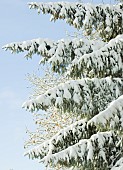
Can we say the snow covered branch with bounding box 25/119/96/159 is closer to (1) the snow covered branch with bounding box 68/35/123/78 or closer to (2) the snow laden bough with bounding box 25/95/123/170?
(2) the snow laden bough with bounding box 25/95/123/170

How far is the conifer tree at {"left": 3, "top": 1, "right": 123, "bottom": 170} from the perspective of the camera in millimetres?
7480

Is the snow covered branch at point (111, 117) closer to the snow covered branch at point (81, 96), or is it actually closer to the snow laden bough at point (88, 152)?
the snow laden bough at point (88, 152)

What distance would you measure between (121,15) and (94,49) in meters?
1.36

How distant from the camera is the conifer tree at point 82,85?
7480 millimetres

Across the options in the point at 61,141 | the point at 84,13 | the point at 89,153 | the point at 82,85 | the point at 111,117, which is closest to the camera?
the point at 111,117

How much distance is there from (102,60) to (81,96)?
82 centimetres

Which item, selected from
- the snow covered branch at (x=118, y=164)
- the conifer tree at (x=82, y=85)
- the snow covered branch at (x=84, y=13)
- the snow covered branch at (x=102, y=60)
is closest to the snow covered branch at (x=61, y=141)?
the conifer tree at (x=82, y=85)

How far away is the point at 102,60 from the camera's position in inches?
302

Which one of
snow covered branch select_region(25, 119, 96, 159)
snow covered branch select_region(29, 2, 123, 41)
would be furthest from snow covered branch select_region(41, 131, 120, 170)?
snow covered branch select_region(29, 2, 123, 41)

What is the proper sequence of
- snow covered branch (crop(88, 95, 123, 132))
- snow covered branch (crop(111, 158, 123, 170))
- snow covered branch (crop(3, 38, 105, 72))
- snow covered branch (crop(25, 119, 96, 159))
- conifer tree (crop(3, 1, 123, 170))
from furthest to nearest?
snow covered branch (crop(25, 119, 96, 159)) < snow covered branch (crop(3, 38, 105, 72)) < conifer tree (crop(3, 1, 123, 170)) < snow covered branch (crop(111, 158, 123, 170)) < snow covered branch (crop(88, 95, 123, 132))

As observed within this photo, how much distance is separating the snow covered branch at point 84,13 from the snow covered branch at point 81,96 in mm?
1622

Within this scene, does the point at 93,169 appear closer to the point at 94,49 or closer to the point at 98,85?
Answer: the point at 98,85

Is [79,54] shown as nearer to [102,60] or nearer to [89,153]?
[102,60]

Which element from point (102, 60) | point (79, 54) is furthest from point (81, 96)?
point (79, 54)
